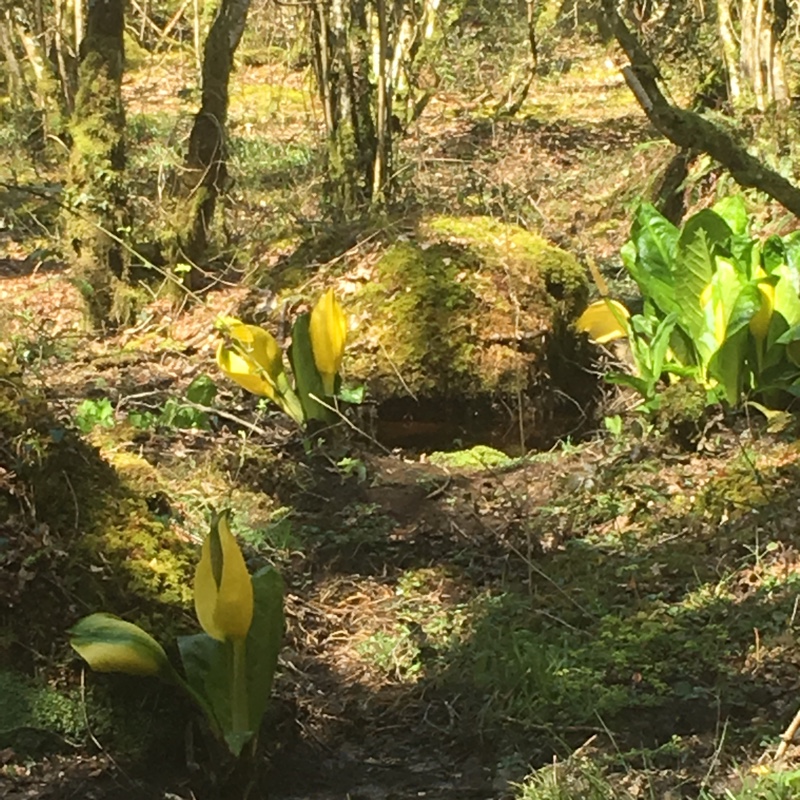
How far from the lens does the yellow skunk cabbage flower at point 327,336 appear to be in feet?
14.7

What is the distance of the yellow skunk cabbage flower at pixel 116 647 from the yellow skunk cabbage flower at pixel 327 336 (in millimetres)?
2299

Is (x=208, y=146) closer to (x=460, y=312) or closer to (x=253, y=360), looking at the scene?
(x=460, y=312)

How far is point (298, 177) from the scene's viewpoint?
9.01m

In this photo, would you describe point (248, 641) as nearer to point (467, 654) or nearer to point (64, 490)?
point (64, 490)

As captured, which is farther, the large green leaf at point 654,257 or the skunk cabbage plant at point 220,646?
the large green leaf at point 654,257

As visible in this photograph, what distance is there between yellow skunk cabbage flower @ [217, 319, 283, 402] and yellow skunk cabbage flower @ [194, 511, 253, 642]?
236cm

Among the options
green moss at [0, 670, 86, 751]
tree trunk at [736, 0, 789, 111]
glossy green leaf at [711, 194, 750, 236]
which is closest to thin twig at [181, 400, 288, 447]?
glossy green leaf at [711, 194, 750, 236]

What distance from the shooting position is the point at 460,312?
539 cm

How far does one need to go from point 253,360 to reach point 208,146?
2605 millimetres

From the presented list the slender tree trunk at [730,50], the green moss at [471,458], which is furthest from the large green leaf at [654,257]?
the slender tree trunk at [730,50]

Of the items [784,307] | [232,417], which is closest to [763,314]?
[784,307]

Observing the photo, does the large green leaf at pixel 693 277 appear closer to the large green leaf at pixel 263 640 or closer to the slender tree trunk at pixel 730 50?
the large green leaf at pixel 263 640

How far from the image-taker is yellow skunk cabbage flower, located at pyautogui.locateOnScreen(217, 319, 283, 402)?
4543mm

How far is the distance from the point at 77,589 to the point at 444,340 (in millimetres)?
3071
